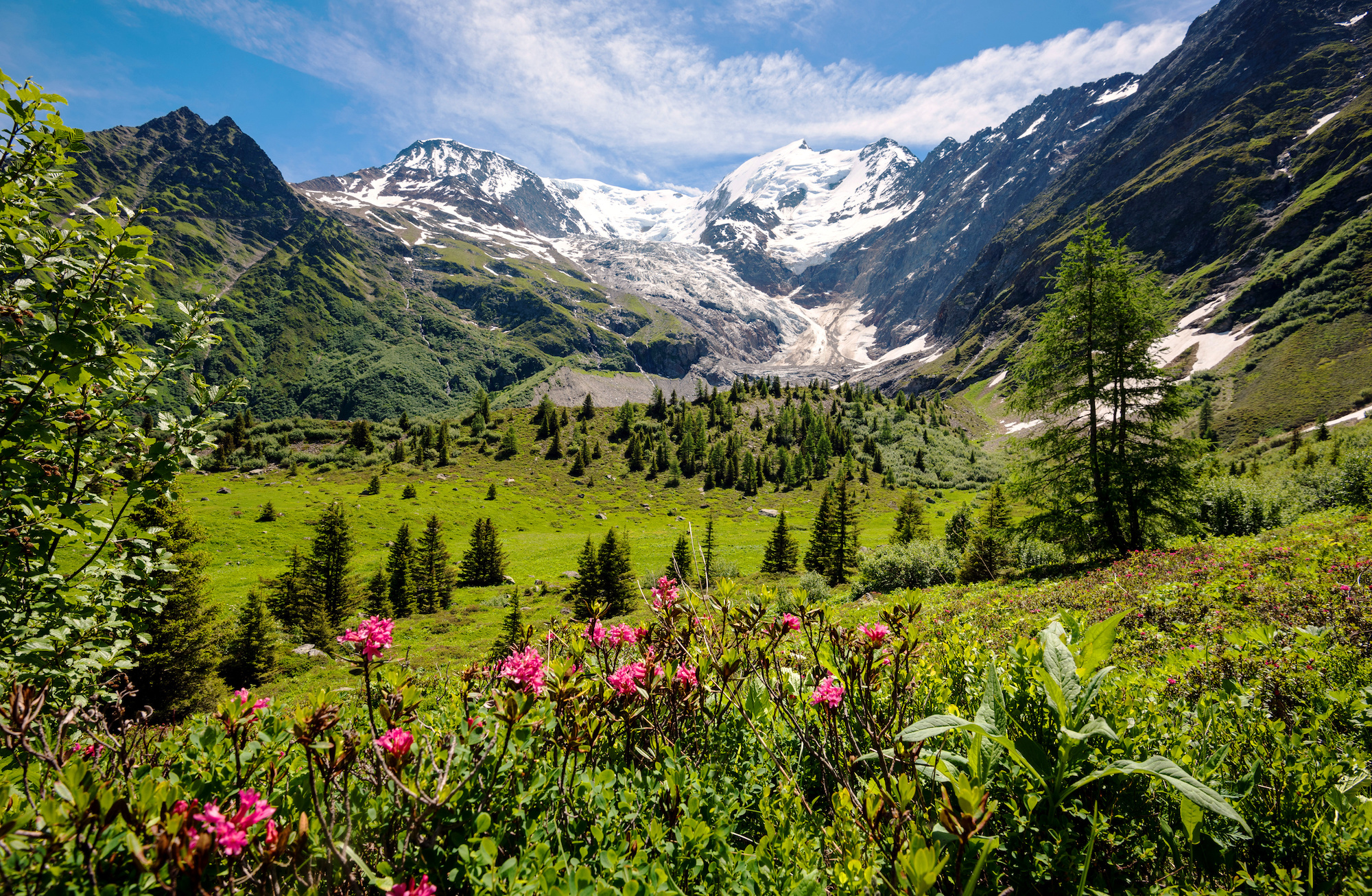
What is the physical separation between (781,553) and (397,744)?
4319 centimetres

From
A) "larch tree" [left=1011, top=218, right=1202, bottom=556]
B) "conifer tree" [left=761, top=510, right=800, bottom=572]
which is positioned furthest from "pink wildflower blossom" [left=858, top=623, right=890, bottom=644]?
"conifer tree" [left=761, top=510, right=800, bottom=572]

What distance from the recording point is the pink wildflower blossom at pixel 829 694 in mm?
2840

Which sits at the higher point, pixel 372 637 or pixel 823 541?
pixel 372 637

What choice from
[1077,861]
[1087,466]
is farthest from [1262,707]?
[1087,466]

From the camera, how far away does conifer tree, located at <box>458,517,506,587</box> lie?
1673 inches

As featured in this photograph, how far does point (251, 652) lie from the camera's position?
71.3 ft

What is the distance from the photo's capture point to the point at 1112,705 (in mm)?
2750

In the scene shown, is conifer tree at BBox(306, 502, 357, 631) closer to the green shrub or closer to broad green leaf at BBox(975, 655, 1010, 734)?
the green shrub

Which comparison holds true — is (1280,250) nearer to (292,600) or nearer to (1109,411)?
(1109,411)

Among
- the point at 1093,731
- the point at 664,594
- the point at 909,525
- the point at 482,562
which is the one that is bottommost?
the point at 482,562

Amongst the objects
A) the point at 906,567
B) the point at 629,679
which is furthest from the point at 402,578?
the point at 629,679

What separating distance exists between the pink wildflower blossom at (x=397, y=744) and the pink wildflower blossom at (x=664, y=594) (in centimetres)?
158

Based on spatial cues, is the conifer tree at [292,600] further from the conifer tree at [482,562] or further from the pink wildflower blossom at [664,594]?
the pink wildflower blossom at [664,594]

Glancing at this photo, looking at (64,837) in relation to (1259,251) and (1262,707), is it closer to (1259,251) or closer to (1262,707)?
(1262,707)
